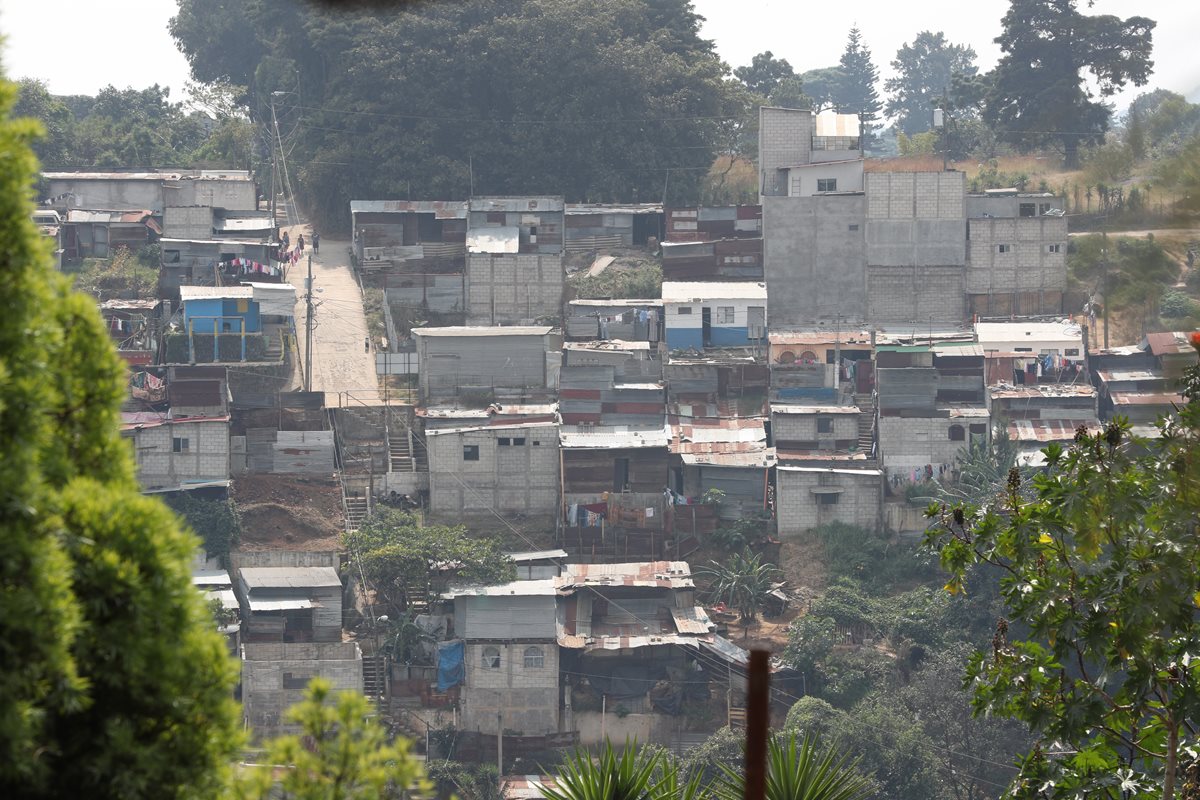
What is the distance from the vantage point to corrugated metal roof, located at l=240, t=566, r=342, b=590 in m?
31.1

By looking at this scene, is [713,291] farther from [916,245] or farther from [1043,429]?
[1043,429]

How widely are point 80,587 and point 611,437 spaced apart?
28693mm

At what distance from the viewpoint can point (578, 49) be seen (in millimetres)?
42719

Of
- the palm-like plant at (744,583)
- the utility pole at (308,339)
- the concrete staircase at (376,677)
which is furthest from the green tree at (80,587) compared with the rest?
the utility pole at (308,339)

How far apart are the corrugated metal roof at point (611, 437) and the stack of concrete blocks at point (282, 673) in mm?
6170

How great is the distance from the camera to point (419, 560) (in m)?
30.6

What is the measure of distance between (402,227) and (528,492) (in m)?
9.46

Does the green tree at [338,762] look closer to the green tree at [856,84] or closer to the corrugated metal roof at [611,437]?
the corrugated metal roof at [611,437]

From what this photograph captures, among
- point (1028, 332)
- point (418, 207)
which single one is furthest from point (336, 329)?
point (1028, 332)

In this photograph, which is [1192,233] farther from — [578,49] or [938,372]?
[578,49]

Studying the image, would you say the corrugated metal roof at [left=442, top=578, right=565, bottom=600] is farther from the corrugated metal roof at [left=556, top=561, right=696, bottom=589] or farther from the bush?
the bush

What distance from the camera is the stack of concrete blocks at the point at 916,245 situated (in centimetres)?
3878

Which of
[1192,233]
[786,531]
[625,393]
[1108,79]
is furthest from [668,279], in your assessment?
[1192,233]

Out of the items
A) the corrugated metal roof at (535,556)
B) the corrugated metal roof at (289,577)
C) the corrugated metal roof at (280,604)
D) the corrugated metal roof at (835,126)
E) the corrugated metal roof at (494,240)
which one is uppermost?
the corrugated metal roof at (835,126)
